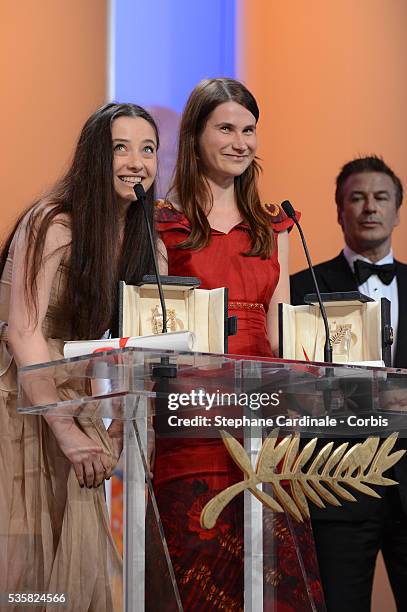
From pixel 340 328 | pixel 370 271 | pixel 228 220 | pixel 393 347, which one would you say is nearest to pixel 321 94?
pixel 370 271

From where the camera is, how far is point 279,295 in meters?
2.95

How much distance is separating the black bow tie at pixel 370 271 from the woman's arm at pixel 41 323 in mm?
1168

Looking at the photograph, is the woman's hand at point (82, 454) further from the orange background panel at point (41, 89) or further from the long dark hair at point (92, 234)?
the orange background panel at point (41, 89)

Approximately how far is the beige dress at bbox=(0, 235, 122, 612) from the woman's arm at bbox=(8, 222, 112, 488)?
0.03 metres

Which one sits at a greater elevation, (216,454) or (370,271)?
(370,271)

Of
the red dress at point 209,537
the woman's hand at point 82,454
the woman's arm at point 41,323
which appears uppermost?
the woman's arm at point 41,323

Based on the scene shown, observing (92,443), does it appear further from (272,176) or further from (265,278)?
(272,176)

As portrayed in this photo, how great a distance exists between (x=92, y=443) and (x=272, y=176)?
7.28 feet

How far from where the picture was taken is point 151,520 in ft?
6.27

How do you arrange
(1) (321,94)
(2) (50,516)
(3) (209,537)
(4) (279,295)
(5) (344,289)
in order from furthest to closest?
1. (1) (321,94)
2. (5) (344,289)
3. (4) (279,295)
4. (2) (50,516)
5. (3) (209,537)

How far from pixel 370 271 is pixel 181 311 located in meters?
1.14

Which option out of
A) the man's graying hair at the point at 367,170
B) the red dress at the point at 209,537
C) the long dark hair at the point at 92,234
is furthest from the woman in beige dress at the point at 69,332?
the man's graying hair at the point at 367,170

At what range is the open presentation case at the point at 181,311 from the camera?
92.9 inches

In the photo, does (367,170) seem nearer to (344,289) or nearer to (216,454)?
(344,289)
